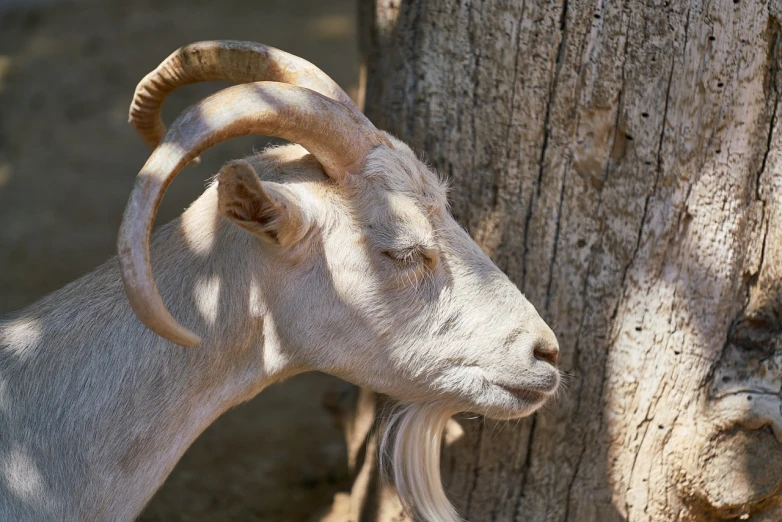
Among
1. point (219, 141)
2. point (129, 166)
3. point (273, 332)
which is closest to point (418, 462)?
point (273, 332)

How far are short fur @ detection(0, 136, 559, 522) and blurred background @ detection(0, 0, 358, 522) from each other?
159cm

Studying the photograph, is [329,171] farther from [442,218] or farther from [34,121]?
[34,121]

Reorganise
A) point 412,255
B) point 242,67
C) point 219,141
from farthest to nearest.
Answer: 1. point 242,67
2. point 412,255
3. point 219,141

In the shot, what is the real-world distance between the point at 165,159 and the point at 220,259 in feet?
1.72

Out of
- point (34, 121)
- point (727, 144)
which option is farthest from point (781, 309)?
point (34, 121)

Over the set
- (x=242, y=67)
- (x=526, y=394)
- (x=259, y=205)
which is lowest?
(x=526, y=394)

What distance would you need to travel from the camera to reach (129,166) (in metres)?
7.81

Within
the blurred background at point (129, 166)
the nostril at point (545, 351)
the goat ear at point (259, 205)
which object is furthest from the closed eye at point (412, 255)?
the blurred background at point (129, 166)

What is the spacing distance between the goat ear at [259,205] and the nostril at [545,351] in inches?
34.5

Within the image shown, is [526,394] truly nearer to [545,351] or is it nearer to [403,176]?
[545,351]

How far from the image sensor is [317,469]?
4805mm

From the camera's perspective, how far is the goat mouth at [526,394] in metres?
2.76

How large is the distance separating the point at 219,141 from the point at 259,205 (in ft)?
0.72

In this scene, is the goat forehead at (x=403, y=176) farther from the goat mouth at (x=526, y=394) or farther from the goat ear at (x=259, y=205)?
the goat mouth at (x=526, y=394)
